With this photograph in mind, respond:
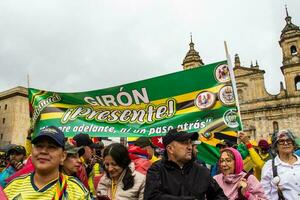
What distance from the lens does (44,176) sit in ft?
7.22

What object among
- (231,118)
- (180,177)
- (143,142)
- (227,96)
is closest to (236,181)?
(180,177)

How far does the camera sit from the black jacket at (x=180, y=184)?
278 cm

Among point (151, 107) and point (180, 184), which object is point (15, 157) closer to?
point (151, 107)

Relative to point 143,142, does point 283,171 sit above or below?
below

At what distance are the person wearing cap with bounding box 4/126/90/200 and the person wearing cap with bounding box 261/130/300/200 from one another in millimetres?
2522

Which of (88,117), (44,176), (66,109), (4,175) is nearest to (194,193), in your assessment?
(44,176)

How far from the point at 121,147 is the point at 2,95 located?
45.3m

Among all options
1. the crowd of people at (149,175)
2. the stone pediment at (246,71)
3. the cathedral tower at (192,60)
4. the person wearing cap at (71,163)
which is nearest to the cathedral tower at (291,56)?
the stone pediment at (246,71)

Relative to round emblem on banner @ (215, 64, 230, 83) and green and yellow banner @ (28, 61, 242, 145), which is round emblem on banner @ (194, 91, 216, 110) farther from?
round emblem on banner @ (215, 64, 230, 83)

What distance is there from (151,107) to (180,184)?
329 centimetres

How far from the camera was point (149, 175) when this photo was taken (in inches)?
115

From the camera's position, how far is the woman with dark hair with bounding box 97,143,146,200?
3262mm

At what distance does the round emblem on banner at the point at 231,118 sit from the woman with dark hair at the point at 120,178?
7.74 feet

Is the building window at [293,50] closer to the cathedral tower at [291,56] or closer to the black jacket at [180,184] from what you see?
the cathedral tower at [291,56]
